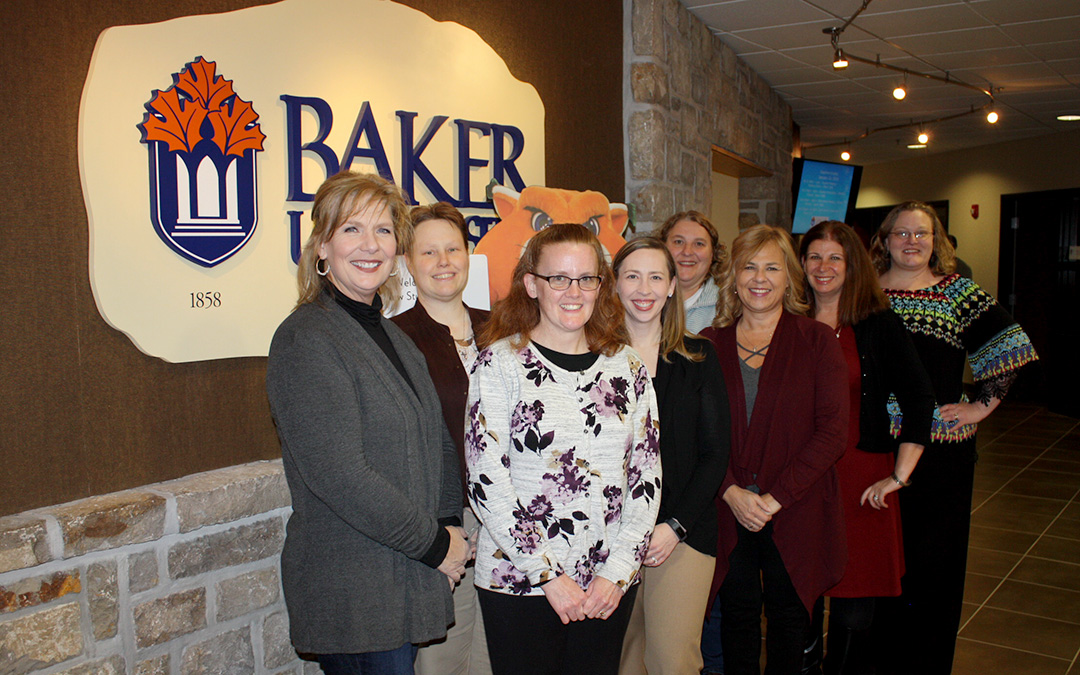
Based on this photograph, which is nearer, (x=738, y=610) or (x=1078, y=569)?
(x=738, y=610)

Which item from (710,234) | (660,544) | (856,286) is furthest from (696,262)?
(660,544)

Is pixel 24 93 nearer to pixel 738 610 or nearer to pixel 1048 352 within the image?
pixel 738 610

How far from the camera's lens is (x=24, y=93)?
174cm

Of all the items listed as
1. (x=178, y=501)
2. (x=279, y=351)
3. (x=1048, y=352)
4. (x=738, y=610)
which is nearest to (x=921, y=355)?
(x=738, y=610)

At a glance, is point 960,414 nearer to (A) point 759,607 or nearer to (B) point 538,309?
(A) point 759,607

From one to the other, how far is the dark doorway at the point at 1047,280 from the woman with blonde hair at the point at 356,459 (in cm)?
865

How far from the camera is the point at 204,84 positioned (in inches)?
80.0

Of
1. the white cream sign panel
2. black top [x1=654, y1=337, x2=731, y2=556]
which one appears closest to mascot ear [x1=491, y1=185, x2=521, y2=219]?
the white cream sign panel

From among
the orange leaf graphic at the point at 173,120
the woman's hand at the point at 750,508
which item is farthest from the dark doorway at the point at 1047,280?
the orange leaf graphic at the point at 173,120

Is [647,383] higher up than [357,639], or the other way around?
[647,383]

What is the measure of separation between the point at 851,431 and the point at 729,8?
2.75 metres

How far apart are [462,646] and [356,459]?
809 mm

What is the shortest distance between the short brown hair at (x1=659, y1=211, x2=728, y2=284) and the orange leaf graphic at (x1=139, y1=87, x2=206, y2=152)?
64.0 inches

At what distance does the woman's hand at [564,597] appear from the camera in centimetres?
181
